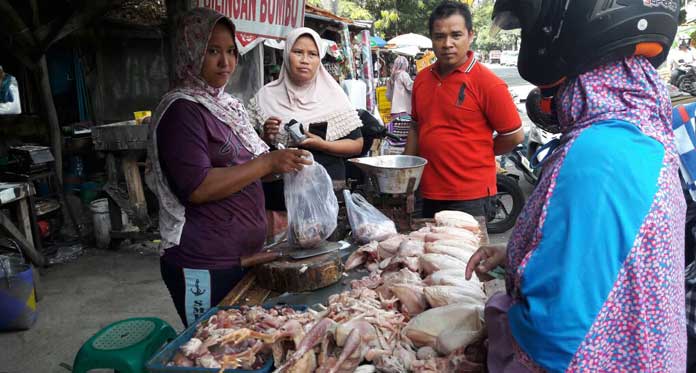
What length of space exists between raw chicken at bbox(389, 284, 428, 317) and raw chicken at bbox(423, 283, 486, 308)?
0.03m

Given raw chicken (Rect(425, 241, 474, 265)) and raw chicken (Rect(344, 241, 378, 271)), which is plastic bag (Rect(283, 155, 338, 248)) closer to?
raw chicken (Rect(344, 241, 378, 271))

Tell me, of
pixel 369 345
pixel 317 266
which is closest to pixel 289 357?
pixel 369 345

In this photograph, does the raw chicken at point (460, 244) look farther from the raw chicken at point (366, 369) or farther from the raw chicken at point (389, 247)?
the raw chicken at point (366, 369)

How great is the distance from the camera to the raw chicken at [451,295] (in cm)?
181

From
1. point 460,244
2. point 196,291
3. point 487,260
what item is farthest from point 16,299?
point 487,260

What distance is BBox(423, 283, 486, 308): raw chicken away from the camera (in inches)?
A: 71.2

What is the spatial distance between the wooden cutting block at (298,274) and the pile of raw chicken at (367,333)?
0.70 feet

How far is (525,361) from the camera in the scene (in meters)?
1.20

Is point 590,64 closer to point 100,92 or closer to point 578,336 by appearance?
point 578,336

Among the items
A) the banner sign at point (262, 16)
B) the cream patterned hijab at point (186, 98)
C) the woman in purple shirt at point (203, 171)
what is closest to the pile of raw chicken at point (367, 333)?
the woman in purple shirt at point (203, 171)

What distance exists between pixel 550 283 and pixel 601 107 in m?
0.44

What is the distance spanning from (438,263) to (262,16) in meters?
4.24

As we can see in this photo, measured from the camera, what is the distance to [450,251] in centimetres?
233

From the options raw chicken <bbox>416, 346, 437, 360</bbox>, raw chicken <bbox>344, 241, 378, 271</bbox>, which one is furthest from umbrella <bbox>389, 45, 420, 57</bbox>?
raw chicken <bbox>416, 346, 437, 360</bbox>
